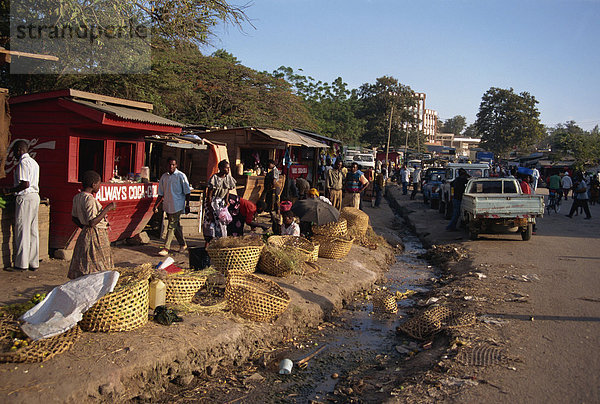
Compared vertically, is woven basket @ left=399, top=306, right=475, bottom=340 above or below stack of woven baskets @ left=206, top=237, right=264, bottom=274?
below

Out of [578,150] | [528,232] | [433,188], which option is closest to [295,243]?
[528,232]

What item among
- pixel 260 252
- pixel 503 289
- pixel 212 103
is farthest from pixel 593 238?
pixel 212 103

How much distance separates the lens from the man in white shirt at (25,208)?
7.11 metres

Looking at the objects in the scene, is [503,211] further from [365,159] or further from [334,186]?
[365,159]

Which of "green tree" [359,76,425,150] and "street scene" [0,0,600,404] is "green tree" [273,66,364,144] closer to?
"green tree" [359,76,425,150]

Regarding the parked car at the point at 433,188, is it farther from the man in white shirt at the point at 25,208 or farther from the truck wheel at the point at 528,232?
the man in white shirt at the point at 25,208

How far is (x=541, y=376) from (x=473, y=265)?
623 cm

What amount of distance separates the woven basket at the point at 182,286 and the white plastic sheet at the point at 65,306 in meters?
1.15

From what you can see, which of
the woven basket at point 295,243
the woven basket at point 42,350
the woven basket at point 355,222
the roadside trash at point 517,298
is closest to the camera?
the woven basket at point 42,350

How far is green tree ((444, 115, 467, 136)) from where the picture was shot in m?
156

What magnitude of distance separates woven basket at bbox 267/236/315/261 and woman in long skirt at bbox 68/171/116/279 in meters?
3.22

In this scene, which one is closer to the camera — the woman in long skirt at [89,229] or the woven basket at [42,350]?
the woven basket at [42,350]

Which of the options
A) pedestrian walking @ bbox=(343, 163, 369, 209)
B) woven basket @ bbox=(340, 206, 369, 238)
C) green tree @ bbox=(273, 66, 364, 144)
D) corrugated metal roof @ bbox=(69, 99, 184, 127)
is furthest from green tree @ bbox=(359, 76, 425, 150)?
corrugated metal roof @ bbox=(69, 99, 184, 127)

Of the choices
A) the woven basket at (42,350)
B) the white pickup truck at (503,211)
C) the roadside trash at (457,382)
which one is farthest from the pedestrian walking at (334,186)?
the woven basket at (42,350)
